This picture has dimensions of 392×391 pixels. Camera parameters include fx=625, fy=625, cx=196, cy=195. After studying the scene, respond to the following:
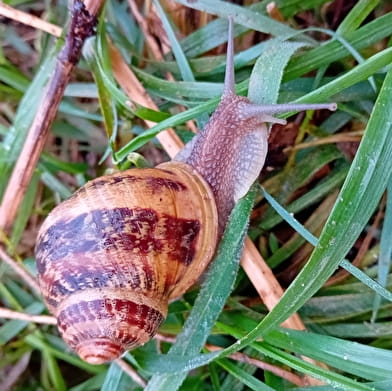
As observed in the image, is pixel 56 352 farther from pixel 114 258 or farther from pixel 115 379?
pixel 114 258

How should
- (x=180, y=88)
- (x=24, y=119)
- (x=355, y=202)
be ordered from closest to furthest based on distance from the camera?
(x=355, y=202)
(x=180, y=88)
(x=24, y=119)

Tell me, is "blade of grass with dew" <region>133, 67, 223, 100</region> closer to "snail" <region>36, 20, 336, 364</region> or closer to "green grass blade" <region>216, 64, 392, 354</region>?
"snail" <region>36, 20, 336, 364</region>

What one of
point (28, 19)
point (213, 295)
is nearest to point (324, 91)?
point (213, 295)

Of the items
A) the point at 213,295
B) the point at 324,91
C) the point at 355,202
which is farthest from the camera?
the point at 213,295

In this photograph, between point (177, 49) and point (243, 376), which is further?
point (177, 49)

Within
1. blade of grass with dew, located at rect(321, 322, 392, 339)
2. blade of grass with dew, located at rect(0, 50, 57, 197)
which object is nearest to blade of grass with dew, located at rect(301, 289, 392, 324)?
blade of grass with dew, located at rect(321, 322, 392, 339)

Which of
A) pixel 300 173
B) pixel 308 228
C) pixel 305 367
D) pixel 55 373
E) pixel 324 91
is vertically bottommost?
pixel 55 373
